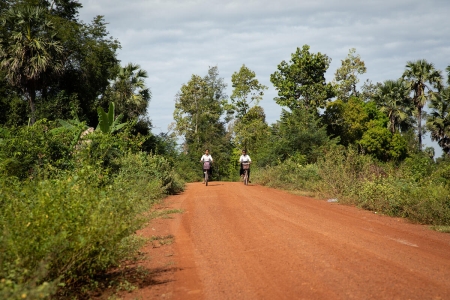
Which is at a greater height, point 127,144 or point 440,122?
point 440,122

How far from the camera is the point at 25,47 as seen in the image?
106ft

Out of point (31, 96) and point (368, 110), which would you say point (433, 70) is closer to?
point (368, 110)

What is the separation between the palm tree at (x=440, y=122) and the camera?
2031 inches

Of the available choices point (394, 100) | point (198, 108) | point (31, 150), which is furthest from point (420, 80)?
point (31, 150)

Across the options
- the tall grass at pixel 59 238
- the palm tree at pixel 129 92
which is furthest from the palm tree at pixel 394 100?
the tall grass at pixel 59 238

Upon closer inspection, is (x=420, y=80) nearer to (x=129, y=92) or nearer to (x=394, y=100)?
(x=394, y=100)

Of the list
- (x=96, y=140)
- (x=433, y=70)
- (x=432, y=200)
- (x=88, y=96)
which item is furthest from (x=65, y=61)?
(x=433, y=70)

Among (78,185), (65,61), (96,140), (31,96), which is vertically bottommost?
(78,185)

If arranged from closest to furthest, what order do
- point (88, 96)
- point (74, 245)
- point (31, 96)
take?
1. point (74, 245)
2. point (31, 96)
3. point (88, 96)

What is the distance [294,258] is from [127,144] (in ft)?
59.0

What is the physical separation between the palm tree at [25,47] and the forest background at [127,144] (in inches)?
3.8

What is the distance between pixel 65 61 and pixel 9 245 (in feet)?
114

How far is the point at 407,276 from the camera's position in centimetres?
687

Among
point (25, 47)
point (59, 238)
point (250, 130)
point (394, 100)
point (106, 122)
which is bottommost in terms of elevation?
point (59, 238)
